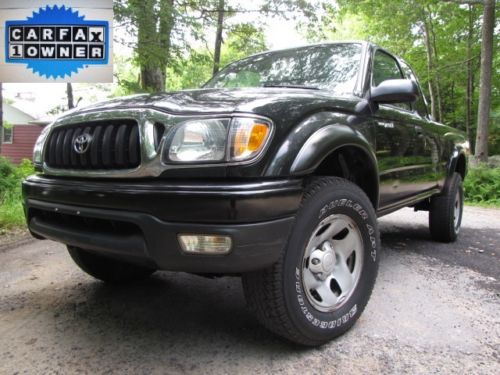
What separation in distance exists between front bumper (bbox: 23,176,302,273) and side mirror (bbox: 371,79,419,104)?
115 centimetres

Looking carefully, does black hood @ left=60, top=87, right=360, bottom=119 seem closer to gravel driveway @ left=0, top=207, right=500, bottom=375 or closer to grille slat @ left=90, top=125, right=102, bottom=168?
grille slat @ left=90, top=125, right=102, bottom=168

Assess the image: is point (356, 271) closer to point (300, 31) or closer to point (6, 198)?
point (6, 198)

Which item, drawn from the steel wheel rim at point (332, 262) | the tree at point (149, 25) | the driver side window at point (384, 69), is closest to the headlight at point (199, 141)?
the steel wheel rim at point (332, 262)

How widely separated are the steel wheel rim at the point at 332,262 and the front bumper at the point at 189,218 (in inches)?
12.7

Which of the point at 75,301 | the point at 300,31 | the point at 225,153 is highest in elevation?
the point at 300,31

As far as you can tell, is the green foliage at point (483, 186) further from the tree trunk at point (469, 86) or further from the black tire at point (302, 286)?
the black tire at point (302, 286)

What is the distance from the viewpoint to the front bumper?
5.67ft

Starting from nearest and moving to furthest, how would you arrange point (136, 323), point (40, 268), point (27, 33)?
point (136, 323) < point (40, 268) < point (27, 33)

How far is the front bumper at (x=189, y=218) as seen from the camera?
1729 millimetres

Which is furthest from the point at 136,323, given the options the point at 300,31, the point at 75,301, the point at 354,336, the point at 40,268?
the point at 300,31

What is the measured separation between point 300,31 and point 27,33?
937 cm

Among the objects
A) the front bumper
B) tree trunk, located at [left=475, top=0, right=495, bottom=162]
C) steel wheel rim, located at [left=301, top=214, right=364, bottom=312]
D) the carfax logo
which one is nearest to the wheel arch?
the front bumper

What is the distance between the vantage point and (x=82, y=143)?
213cm

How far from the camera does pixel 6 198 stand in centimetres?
618
